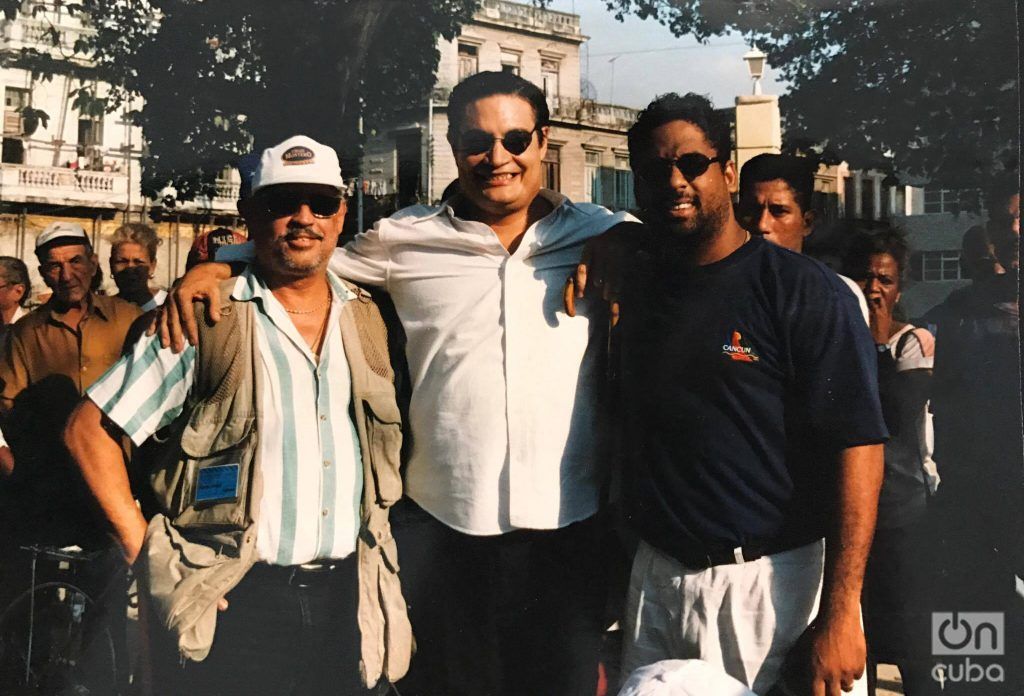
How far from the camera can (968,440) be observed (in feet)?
11.1

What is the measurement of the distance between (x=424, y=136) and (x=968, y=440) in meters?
1.86

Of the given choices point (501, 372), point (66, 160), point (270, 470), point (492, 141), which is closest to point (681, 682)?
point (501, 372)

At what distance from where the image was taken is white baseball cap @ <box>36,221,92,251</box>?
11.1ft

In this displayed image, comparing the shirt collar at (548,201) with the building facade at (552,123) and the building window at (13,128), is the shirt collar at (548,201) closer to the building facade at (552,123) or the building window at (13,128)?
the building facade at (552,123)

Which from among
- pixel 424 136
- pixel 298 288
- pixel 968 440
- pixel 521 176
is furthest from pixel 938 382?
pixel 298 288

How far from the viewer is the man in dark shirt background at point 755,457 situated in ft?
9.58

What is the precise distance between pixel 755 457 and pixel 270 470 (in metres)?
1.32

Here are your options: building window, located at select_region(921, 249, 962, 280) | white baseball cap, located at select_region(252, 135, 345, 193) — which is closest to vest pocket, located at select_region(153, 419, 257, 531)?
white baseball cap, located at select_region(252, 135, 345, 193)

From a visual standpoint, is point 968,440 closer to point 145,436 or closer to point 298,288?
point 298,288

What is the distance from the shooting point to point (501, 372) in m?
3.16

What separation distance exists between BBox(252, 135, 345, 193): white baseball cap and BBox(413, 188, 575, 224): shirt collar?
0.89ft

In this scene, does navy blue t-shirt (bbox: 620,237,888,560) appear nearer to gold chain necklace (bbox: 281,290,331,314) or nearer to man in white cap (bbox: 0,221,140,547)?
gold chain necklace (bbox: 281,290,331,314)

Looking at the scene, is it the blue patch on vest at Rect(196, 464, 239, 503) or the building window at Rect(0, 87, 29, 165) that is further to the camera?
the building window at Rect(0, 87, 29, 165)

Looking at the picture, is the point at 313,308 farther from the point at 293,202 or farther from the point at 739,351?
the point at 739,351
